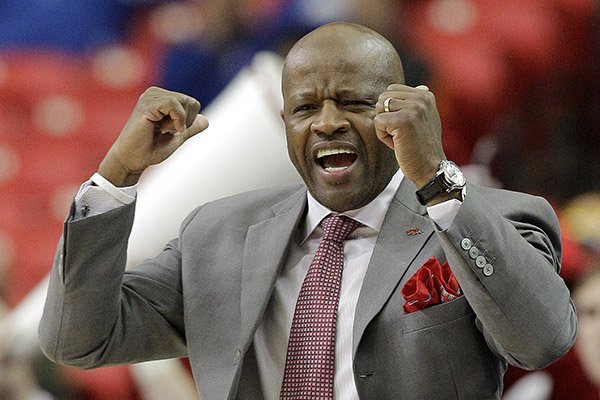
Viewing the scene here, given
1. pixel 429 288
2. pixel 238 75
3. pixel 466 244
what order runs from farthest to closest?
pixel 238 75 < pixel 429 288 < pixel 466 244

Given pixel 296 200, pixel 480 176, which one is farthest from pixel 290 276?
pixel 480 176

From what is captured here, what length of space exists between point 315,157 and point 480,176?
47.3 inches

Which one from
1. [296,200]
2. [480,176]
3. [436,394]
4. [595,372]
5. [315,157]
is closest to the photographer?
[436,394]

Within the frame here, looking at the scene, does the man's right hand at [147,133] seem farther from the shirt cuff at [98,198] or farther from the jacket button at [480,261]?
the jacket button at [480,261]

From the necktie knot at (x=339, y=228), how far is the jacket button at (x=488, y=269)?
367 mm

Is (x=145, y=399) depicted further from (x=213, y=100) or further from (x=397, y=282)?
(x=397, y=282)

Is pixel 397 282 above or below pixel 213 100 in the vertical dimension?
above

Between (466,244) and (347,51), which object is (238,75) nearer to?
(347,51)

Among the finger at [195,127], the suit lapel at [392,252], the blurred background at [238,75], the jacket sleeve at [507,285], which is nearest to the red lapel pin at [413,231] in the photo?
the suit lapel at [392,252]

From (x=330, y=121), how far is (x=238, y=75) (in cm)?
136

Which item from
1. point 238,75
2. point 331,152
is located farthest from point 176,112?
point 238,75

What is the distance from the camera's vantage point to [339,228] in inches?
80.0

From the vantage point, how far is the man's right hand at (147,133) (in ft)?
6.35

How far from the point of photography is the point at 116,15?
11.4ft
